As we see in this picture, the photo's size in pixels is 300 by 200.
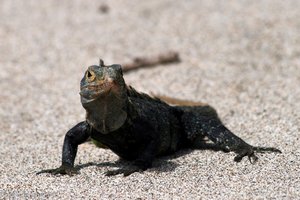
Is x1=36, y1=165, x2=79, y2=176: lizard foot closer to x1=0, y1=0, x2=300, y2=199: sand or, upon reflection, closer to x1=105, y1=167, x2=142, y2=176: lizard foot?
x1=0, y1=0, x2=300, y2=199: sand

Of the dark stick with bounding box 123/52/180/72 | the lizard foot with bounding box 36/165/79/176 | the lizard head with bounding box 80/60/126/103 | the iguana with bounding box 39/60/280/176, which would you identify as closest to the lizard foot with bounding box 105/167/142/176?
the iguana with bounding box 39/60/280/176

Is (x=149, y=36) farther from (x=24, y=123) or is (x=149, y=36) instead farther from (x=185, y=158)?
(x=185, y=158)

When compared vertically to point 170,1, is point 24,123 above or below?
below

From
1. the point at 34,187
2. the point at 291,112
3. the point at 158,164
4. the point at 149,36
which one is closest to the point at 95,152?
the point at 158,164

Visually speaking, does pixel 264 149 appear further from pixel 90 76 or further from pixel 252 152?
pixel 90 76

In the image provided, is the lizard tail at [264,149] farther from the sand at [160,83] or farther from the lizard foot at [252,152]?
the sand at [160,83]

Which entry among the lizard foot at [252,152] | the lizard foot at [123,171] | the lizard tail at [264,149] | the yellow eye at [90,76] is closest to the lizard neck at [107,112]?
the yellow eye at [90,76]
